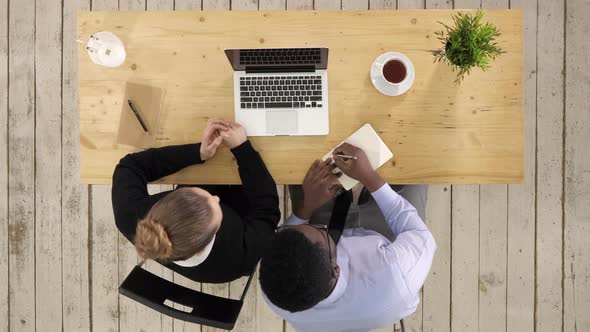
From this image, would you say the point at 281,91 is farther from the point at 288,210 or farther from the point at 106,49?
the point at 288,210

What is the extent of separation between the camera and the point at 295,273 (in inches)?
50.3

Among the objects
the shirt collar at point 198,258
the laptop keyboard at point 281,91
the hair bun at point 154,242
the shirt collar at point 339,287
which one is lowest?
the shirt collar at point 339,287

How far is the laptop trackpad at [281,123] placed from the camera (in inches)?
65.0

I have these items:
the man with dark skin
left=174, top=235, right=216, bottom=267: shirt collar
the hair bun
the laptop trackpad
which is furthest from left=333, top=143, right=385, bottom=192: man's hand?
the hair bun

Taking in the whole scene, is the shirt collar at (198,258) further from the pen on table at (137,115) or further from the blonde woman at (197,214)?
the pen on table at (137,115)

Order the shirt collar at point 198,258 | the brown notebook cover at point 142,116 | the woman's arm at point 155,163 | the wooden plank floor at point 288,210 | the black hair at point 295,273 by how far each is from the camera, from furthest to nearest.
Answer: the wooden plank floor at point 288,210, the brown notebook cover at point 142,116, the woman's arm at point 155,163, the shirt collar at point 198,258, the black hair at point 295,273

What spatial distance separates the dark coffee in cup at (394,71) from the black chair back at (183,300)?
3.06 feet

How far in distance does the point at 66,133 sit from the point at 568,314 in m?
2.78

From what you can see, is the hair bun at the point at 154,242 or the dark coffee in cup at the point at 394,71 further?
the dark coffee in cup at the point at 394,71

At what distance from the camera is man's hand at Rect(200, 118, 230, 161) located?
5.30 feet

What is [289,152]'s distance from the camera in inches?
65.9

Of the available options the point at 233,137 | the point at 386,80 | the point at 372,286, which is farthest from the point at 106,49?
the point at 372,286

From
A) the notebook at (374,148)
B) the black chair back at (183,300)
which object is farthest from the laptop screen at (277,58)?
the black chair back at (183,300)

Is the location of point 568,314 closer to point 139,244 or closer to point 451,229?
point 451,229
